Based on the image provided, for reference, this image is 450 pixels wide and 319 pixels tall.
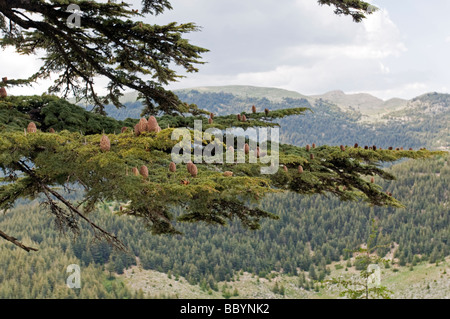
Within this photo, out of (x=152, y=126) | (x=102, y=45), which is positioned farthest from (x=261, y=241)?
(x=152, y=126)

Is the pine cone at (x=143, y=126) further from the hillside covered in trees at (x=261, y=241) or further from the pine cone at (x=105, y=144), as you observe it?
the hillside covered in trees at (x=261, y=241)

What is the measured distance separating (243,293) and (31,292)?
69.1 meters

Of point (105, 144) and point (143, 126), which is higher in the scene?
point (143, 126)

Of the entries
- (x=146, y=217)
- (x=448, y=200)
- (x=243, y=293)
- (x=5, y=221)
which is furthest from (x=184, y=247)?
(x=146, y=217)

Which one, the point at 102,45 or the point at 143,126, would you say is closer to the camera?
the point at 143,126

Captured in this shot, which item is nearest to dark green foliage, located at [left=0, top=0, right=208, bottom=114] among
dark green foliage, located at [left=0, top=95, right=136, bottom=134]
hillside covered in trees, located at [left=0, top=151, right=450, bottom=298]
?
dark green foliage, located at [left=0, top=95, right=136, bottom=134]

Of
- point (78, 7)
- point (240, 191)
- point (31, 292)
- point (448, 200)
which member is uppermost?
point (78, 7)

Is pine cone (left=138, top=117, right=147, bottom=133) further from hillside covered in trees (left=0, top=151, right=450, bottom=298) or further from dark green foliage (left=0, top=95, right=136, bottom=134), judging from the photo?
hillside covered in trees (left=0, top=151, right=450, bottom=298)

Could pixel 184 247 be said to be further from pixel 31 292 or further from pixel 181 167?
pixel 181 167

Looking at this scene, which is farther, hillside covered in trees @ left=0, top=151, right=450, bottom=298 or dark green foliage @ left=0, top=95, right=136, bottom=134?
hillside covered in trees @ left=0, top=151, right=450, bottom=298
